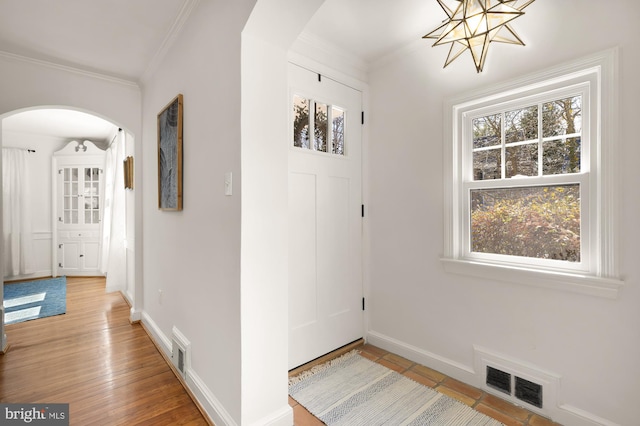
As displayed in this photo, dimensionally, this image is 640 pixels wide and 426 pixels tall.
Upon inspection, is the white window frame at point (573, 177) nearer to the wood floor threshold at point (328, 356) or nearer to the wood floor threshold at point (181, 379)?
the wood floor threshold at point (328, 356)

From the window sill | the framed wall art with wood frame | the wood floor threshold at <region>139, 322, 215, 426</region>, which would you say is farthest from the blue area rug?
the window sill

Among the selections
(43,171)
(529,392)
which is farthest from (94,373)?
(43,171)

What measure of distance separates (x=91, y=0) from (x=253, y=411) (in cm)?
253

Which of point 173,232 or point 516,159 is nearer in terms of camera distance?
point 516,159

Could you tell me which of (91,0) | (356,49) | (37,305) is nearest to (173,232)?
(91,0)

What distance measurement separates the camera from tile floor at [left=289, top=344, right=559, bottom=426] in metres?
1.72

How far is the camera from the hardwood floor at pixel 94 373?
1.82 metres

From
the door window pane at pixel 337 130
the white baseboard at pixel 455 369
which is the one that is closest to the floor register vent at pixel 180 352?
the white baseboard at pixel 455 369

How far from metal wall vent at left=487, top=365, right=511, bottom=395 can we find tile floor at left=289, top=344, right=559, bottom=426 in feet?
0.22

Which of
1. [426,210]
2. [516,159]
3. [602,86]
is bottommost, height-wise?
[426,210]

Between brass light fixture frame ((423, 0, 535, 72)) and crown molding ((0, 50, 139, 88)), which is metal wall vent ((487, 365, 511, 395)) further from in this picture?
crown molding ((0, 50, 139, 88))

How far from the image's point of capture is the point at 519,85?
6.01 ft

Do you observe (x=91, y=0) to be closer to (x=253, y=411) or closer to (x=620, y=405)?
(x=253, y=411)

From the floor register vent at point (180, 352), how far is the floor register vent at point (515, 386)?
197 cm
